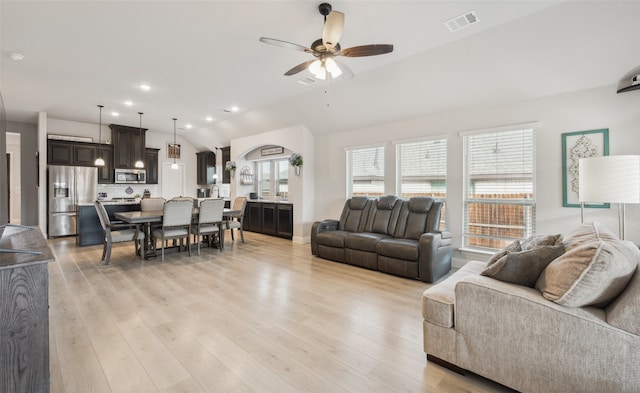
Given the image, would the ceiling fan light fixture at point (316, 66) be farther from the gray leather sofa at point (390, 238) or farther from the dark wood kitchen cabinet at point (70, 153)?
the dark wood kitchen cabinet at point (70, 153)

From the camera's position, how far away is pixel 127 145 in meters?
8.30

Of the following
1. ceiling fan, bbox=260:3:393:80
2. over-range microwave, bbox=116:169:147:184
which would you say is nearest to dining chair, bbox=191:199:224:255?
ceiling fan, bbox=260:3:393:80

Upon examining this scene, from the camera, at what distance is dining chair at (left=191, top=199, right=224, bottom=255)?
5.24 m

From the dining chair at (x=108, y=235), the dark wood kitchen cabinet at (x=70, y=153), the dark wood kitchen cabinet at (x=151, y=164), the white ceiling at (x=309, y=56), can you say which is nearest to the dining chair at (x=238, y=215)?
the dining chair at (x=108, y=235)

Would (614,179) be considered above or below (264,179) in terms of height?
below

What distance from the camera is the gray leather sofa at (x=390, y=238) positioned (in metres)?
3.86

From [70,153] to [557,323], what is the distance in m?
9.81

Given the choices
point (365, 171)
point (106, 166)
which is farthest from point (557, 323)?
point (106, 166)

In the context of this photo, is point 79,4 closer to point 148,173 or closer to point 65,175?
point 65,175

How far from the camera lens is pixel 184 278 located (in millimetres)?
3943

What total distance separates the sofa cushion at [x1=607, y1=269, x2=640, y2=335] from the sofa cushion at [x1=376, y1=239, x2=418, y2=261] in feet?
7.87

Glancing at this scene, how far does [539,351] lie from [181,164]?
411 inches

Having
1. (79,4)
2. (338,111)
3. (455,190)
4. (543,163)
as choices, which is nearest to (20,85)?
(79,4)

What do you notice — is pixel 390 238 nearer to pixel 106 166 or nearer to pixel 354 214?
pixel 354 214
